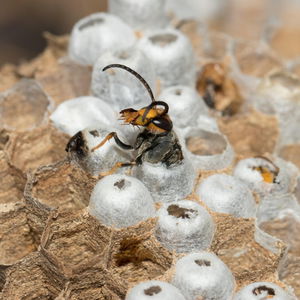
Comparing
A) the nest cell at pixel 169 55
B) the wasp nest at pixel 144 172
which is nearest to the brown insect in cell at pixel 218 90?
the wasp nest at pixel 144 172

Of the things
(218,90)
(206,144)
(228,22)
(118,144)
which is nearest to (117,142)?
(118,144)

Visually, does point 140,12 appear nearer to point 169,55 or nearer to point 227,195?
point 169,55

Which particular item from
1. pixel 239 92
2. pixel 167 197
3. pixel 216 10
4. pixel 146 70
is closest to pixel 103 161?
pixel 167 197

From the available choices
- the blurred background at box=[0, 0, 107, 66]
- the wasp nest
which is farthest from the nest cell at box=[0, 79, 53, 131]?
the blurred background at box=[0, 0, 107, 66]

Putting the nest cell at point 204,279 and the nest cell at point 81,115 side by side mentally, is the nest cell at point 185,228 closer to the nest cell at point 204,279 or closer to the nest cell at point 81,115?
the nest cell at point 204,279

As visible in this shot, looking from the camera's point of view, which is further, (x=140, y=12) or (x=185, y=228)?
(x=140, y=12)

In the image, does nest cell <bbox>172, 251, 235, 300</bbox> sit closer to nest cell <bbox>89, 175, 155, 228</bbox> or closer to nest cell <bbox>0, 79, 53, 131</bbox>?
nest cell <bbox>89, 175, 155, 228</bbox>
